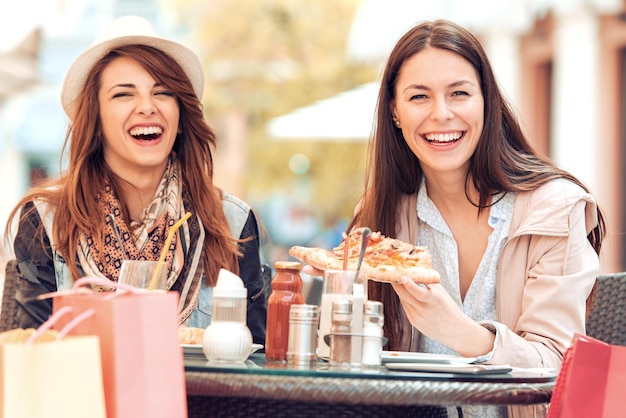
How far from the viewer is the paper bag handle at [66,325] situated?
1922 mm

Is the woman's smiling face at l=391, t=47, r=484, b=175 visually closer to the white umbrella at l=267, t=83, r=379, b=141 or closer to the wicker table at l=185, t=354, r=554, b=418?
the wicker table at l=185, t=354, r=554, b=418

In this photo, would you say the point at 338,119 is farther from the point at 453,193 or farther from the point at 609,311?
the point at 609,311

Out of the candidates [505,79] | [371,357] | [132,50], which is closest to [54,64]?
[505,79]

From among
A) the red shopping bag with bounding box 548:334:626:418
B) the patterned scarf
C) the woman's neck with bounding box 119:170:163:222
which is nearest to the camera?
the red shopping bag with bounding box 548:334:626:418

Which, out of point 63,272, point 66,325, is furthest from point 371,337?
point 63,272

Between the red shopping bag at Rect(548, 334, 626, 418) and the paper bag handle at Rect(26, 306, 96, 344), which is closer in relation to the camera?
the paper bag handle at Rect(26, 306, 96, 344)

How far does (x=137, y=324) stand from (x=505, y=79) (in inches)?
403

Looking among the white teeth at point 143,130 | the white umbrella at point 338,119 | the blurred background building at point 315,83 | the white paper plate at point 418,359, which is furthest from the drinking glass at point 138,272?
the white umbrella at point 338,119

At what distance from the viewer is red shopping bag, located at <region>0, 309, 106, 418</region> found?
183cm

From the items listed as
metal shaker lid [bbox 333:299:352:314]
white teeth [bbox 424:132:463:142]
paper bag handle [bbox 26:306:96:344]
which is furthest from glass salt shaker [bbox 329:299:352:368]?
white teeth [bbox 424:132:463:142]

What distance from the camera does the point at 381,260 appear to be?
2.62m

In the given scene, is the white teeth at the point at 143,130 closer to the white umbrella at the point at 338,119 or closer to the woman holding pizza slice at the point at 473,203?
the woman holding pizza slice at the point at 473,203

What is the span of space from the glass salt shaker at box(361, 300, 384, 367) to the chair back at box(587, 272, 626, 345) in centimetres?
120

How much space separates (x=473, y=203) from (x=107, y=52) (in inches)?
52.1
